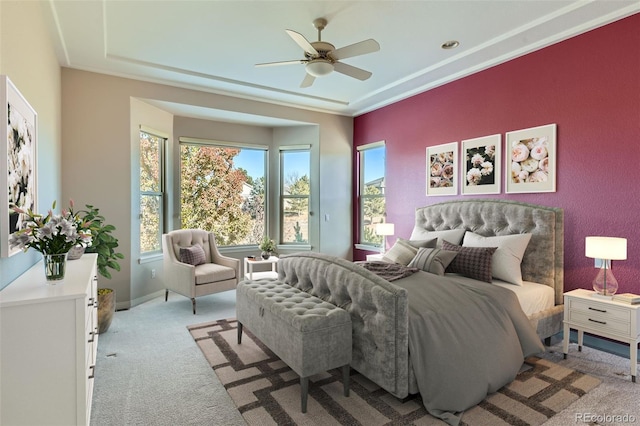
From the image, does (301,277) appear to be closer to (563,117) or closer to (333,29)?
(333,29)

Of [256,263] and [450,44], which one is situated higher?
[450,44]

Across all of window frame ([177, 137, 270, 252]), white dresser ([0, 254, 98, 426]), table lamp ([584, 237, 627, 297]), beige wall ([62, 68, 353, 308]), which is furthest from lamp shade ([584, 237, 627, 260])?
window frame ([177, 137, 270, 252])

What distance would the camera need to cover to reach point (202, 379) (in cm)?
265

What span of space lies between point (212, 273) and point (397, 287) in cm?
287

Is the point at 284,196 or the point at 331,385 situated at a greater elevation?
the point at 284,196

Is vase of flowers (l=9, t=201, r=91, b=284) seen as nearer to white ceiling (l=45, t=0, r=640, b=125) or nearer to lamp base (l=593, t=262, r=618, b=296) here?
white ceiling (l=45, t=0, r=640, b=125)

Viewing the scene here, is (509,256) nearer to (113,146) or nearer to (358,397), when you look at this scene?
(358,397)

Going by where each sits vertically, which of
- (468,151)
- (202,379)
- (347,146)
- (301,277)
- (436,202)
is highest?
(347,146)

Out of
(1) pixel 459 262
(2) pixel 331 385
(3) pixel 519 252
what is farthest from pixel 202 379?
(3) pixel 519 252

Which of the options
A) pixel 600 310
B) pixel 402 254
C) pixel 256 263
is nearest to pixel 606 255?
pixel 600 310

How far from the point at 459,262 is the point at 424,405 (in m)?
1.64

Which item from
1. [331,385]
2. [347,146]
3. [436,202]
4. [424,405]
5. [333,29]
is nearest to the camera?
[424,405]

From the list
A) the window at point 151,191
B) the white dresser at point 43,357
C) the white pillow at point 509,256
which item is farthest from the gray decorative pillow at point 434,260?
the window at point 151,191

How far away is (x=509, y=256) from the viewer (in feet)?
11.1
